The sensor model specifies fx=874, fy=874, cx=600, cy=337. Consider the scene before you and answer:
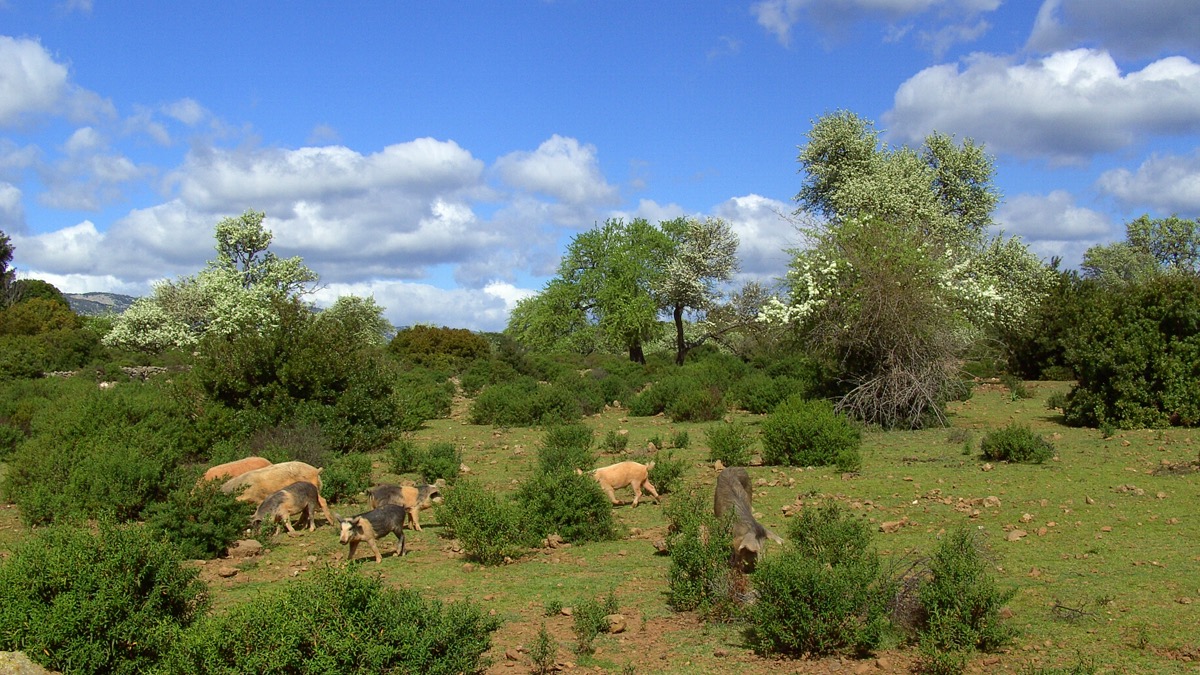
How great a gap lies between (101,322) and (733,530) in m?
45.5

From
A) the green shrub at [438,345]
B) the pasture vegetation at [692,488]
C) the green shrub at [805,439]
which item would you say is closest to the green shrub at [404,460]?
the pasture vegetation at [692,488]

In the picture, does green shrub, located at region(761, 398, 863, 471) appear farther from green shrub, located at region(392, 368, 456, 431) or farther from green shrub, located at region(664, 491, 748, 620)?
green shrub, located at region(392, 368, 456, 431)

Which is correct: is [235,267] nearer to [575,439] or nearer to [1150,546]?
[575,439]

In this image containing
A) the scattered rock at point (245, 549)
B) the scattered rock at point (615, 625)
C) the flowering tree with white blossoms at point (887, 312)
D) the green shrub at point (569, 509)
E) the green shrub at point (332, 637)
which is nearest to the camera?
the green shrub at point (332, 637)

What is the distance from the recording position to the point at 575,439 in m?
15.1

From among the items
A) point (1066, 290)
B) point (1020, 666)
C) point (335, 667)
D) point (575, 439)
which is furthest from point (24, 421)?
point (1066, 290)

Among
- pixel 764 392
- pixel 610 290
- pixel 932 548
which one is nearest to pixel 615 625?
pixel 932 548

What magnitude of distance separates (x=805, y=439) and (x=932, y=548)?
6.14 m

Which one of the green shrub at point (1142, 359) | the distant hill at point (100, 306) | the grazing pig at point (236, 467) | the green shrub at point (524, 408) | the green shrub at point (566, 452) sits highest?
the distant hill at point (100, 306)

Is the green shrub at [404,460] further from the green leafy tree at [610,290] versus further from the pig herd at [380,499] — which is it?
the green leafy tree at [610,290]

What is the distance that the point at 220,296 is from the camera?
97.1 ft

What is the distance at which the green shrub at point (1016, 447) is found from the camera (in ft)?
42.5

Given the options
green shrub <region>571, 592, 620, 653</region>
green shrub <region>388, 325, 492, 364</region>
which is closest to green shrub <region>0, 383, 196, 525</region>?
green shrub <region>571, 592, 620, 653</region>

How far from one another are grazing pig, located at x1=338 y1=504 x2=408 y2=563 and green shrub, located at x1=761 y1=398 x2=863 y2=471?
266 inches
